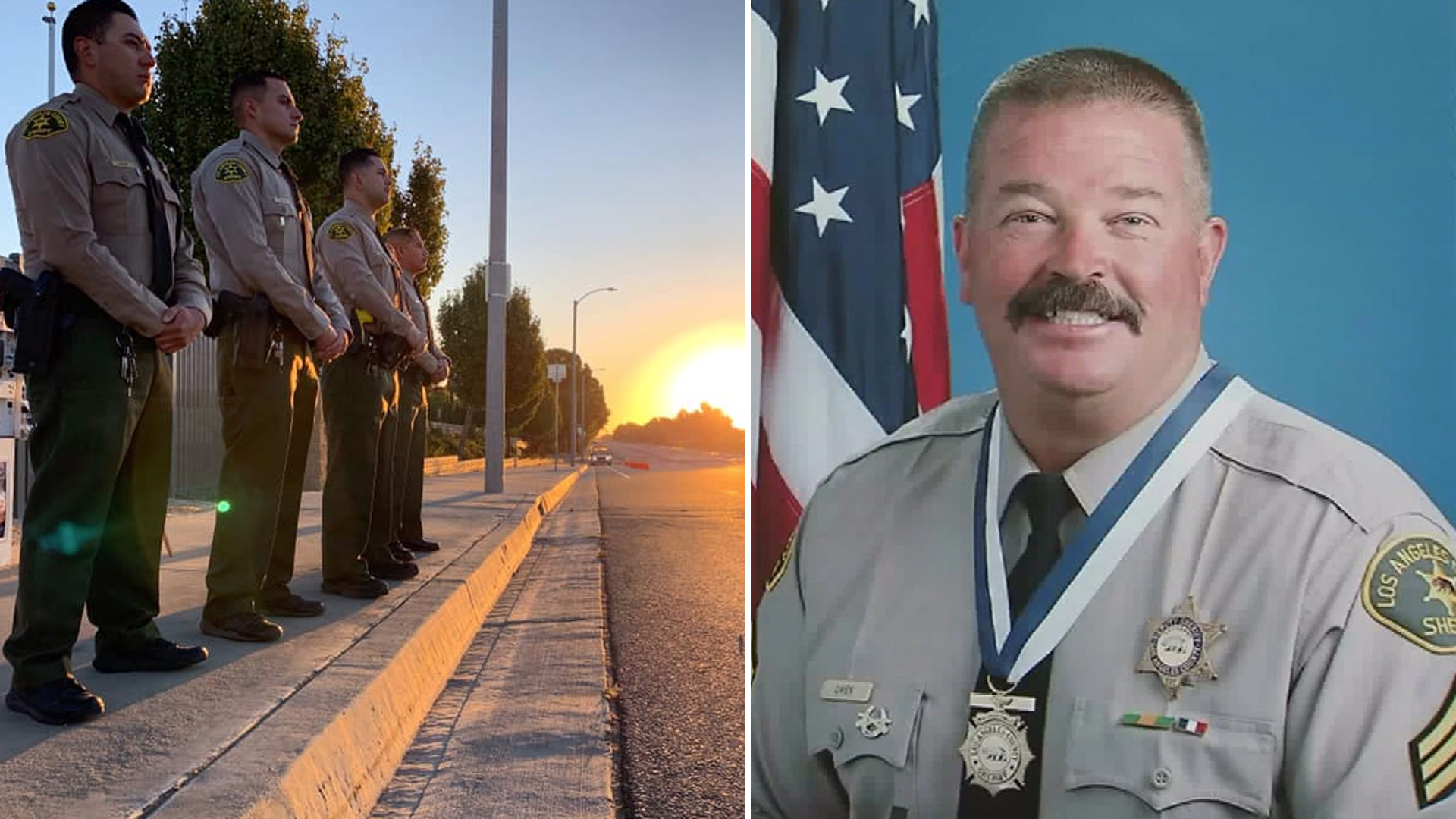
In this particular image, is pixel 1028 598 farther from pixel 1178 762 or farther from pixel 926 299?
pixel 926 299

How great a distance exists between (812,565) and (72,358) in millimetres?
2561

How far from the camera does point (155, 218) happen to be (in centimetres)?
376

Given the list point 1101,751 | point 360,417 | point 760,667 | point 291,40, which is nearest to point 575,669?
point 360,417

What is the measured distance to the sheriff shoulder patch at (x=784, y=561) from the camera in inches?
70.7

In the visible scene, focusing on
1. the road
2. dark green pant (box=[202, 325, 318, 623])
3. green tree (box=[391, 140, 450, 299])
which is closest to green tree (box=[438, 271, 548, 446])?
green tree (box=[391, 140, 450, 299])

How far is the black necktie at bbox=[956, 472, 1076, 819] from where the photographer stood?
1.54 meters

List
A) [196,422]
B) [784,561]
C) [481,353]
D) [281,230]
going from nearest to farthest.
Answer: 1. [784,561]
2. [281,230]
3. [196,422]
4. [481,353]

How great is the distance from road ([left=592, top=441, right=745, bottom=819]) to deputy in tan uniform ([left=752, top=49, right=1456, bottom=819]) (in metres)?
1.94

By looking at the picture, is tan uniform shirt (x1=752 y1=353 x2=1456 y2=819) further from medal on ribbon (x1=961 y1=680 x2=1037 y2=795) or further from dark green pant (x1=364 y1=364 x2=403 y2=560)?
dark green pant (x1=364 y1=364 x2=403 y2=560)

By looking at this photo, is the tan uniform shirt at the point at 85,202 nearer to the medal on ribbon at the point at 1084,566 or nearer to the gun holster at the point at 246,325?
the gun holster at the point at 246,325

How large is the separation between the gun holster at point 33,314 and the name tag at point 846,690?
2614 mm

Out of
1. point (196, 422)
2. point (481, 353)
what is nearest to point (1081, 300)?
point (196, 422)

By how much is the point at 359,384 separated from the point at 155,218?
230 centimetres

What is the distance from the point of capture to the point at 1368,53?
154cm
